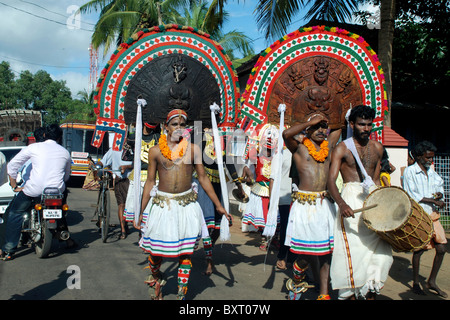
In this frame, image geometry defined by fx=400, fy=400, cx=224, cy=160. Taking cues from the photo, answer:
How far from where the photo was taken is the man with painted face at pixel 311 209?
401cm

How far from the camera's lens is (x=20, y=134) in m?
17.7

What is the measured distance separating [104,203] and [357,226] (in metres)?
5.09

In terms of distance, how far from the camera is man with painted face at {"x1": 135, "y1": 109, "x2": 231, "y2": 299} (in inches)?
153

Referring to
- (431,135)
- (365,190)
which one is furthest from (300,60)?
(431,135)

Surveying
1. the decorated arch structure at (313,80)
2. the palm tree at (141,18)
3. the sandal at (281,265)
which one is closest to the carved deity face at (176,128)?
the decorated arch structure at (313,80)

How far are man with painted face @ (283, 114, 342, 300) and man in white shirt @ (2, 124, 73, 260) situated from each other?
3776mm

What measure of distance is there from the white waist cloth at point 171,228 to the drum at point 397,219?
1.66 meters

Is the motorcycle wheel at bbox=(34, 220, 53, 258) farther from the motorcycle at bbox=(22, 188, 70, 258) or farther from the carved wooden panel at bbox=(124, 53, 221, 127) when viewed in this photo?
the carved wooden panel at bbox=(124, 53, 221, 127)

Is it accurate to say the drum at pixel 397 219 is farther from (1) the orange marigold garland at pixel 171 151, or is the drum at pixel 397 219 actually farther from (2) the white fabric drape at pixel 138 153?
(2) the white fabric drape at pixel 138 153

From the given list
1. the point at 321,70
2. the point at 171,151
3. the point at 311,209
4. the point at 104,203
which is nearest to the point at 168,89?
the point at 171,151

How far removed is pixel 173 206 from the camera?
396 centimetres

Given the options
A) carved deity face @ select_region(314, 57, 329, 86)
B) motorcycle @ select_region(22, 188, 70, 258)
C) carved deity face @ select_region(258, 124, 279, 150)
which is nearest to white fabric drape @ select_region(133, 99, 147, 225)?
carved deity face @ select_region(314, 57, 329, 86)

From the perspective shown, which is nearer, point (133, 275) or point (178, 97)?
point (178, 97)

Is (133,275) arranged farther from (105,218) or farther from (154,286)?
(105,218)
